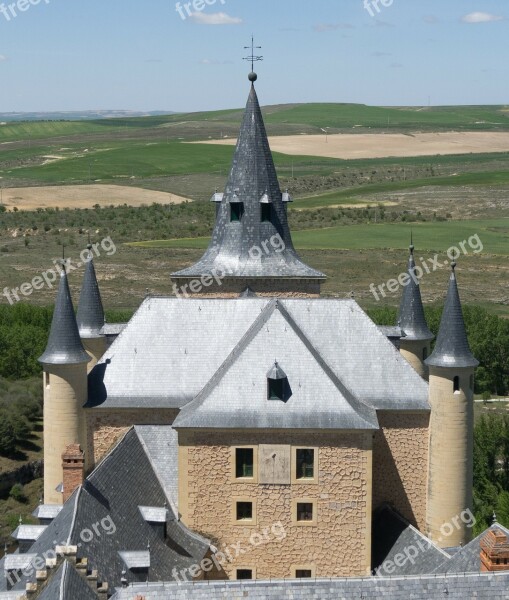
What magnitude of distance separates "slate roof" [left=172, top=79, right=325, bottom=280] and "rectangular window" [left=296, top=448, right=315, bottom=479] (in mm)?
11591

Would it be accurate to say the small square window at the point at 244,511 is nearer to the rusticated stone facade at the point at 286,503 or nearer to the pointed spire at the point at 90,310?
the rusticated stone facade at the point at 286,503

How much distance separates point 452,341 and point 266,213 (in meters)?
12.6

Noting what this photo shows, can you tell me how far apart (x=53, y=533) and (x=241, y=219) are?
64.1ft

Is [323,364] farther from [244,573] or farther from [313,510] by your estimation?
[244,573]

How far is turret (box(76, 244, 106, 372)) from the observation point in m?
47.3

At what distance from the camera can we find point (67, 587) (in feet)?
82.9

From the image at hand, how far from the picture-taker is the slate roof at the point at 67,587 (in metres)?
25.1

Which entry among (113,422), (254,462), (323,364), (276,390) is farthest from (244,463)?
(113,422)

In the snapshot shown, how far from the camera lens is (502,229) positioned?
142 metres

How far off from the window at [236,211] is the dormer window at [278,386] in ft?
39.1

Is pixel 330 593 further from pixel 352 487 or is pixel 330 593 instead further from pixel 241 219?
pixel 241 219

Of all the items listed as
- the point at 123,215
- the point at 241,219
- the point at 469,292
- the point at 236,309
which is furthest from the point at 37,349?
the point at 123,215

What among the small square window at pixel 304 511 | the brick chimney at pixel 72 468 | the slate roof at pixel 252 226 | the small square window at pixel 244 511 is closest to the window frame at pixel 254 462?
the small square window at pixel 244 511

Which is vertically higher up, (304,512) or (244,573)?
(304,512)
